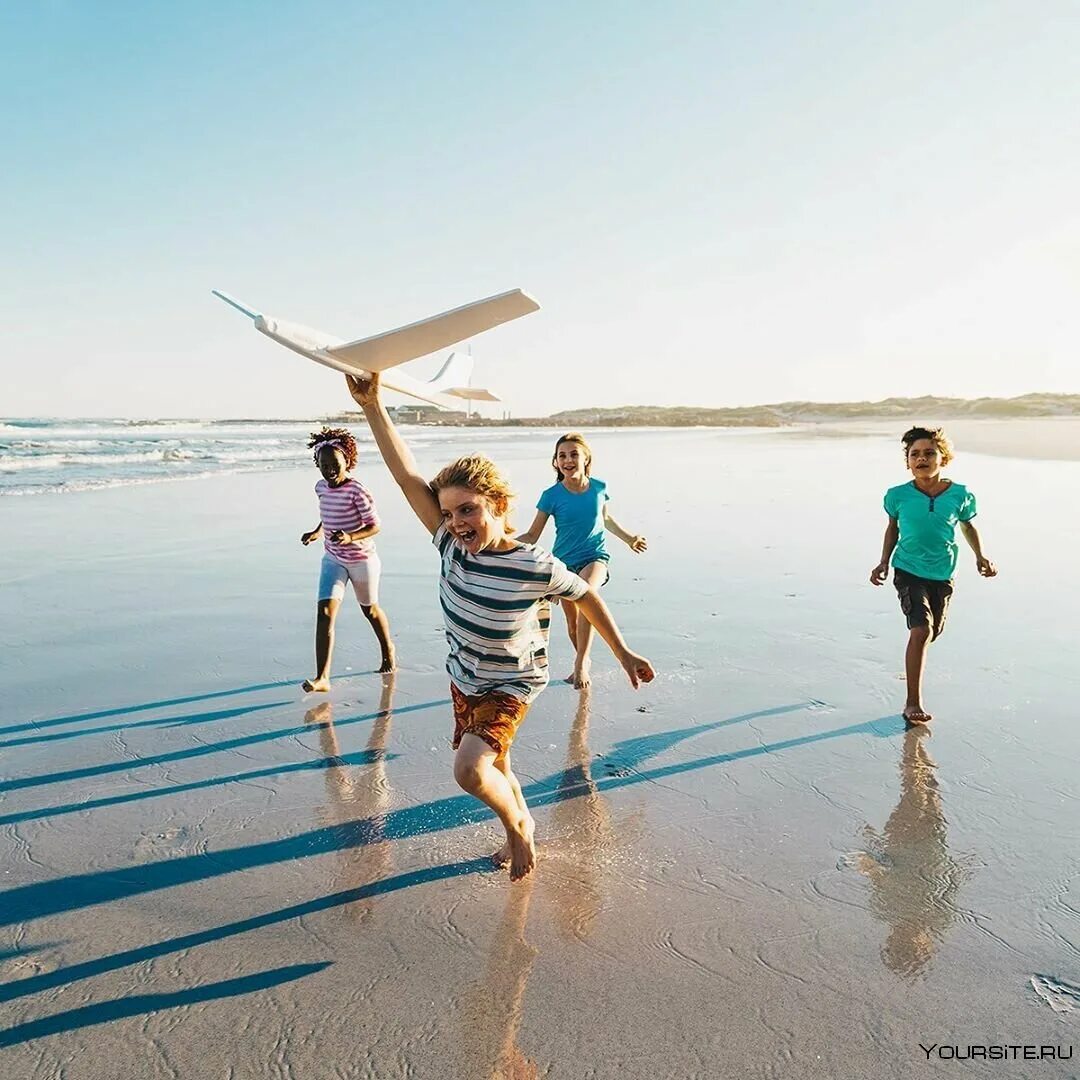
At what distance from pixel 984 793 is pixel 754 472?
18275 millimetres

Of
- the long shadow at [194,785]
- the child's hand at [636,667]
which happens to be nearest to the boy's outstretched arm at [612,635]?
the child's hand at [636,667]

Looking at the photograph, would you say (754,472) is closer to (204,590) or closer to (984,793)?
(204,590)

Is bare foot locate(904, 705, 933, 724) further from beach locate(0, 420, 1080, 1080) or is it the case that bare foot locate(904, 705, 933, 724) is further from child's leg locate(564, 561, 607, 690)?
child's leg locate(564, 561, 607, 690)

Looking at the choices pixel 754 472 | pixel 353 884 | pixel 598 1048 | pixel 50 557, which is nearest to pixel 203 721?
pixel 353 884

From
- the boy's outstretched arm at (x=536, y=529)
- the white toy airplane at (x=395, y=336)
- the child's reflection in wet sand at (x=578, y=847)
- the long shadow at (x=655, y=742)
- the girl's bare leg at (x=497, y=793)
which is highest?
the white toy airplane at (x=395, y=336)

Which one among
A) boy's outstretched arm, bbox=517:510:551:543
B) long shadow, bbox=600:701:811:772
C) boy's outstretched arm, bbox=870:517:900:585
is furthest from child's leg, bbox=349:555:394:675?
boy's outstretched arm, bbox=870:517:900:585

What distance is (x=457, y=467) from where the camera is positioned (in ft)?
10.9

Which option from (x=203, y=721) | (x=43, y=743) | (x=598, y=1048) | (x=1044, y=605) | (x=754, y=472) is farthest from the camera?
(x=754, y=472)

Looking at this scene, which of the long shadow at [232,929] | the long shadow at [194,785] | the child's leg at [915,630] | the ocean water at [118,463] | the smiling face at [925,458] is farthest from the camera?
the ocean water at [118,463]

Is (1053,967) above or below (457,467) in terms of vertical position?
below

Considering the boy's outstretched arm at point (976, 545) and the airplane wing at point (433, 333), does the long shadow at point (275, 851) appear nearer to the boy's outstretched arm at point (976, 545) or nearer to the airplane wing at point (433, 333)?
the airplane wing at point (433, 333)

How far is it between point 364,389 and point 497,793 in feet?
5.87

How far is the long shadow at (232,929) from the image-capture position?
278 cm

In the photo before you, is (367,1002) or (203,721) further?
(203,721)
